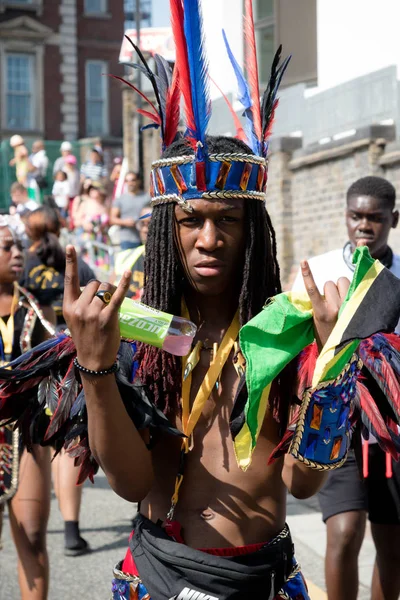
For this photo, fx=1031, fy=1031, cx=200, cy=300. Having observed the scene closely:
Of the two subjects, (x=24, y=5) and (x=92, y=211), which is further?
(x=24, y=5)

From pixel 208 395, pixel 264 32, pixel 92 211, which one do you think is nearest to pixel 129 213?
pixel 264 32

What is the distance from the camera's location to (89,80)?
3866 cm

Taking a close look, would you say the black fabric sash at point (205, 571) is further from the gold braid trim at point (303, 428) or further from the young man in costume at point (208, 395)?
the gold braid trim at point (303, 428)

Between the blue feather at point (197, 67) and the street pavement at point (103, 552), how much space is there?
332 cm

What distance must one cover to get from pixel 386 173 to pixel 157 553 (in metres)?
8.50

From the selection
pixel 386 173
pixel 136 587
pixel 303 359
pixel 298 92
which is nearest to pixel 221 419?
pixel 303 359

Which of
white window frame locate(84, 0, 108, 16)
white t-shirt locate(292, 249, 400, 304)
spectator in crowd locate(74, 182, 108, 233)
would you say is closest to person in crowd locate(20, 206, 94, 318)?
white t-shirt locate(292, 249, 400, 304)

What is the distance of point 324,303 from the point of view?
2.52 meters

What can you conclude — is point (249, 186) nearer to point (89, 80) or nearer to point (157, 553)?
point (157, 553)

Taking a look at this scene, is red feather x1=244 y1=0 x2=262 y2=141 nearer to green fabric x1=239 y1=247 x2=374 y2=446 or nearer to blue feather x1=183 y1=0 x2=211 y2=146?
blue feather x1=183 y1=0 x2=211 y2=146

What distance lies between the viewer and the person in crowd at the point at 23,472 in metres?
4.80

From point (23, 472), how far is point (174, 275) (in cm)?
249

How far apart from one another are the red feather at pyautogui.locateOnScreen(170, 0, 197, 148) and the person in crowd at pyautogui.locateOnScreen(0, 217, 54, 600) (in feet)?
7.74

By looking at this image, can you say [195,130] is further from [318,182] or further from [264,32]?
[264,32]
